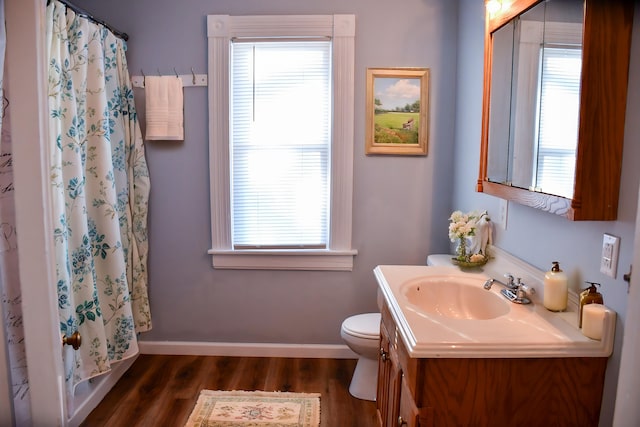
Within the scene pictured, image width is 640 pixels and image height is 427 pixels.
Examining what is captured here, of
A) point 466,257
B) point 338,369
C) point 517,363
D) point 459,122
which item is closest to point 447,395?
point 517,363

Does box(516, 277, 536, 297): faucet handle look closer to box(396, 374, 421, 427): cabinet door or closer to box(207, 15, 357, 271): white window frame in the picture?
box(396, 374, 421, 427): cabinet door

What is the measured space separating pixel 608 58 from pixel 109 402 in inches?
107

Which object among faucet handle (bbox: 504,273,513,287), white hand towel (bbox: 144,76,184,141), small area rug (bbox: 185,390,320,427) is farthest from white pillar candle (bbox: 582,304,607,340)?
white hand towel (bbox: 144,76,184,141)

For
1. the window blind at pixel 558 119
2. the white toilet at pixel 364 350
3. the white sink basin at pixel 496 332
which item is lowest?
the white toilet at pixel 364 350

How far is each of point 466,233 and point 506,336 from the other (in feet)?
2.97

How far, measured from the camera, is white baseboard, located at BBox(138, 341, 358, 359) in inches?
121

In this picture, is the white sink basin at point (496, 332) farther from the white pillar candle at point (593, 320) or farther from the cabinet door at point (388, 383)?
the cabinet door at point (388, 383)

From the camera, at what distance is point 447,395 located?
134 cm

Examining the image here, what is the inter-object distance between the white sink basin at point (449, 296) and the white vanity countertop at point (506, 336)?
1.02ft

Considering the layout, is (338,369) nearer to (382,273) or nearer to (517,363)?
(382,273)

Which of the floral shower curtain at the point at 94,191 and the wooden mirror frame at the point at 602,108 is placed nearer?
the wooden mirror frame at the point at 602,108

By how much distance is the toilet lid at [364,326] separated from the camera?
2.46m

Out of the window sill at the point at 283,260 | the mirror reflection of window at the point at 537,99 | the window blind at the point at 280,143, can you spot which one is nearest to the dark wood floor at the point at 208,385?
the window sill at the point at 283,260

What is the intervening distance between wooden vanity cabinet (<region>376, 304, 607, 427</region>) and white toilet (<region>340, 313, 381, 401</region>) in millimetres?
1097
